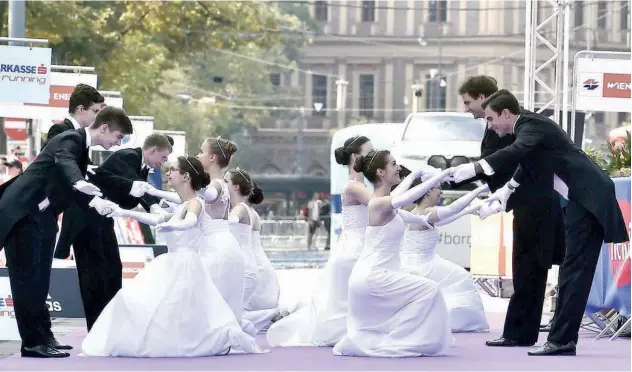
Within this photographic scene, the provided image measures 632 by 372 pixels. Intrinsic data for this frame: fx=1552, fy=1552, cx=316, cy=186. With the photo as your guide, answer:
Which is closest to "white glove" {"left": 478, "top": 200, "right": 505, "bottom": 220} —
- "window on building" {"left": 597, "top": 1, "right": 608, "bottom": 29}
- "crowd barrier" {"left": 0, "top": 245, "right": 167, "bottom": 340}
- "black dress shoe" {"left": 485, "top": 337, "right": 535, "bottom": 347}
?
"black dress shoe" {"left": 485, "top": 337, "right": 535, "bottom": 347}

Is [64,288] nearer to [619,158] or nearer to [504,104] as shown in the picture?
[504,104]

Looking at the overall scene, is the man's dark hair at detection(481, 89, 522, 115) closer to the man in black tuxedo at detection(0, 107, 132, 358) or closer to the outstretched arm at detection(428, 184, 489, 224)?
the outstretched arm at detection(428, 184, 489, 224)

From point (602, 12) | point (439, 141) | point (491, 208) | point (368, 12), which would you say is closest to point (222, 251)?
point (491, 208)

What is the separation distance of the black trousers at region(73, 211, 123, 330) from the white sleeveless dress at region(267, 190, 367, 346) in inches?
60.2

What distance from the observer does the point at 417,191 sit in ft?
34.8

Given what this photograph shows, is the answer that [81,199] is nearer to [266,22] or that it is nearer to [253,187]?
[253,187]

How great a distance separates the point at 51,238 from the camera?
36.2 feet

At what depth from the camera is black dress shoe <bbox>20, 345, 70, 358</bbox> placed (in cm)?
1082

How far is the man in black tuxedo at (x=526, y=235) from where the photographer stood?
37.6 ft

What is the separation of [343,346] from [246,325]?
139 cm

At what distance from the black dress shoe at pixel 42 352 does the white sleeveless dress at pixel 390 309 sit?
200 cm

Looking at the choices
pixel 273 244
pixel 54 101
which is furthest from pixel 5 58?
pixel 273 244

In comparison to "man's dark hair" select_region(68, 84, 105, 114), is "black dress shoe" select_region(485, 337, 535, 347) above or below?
below

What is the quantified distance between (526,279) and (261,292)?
345 cm
